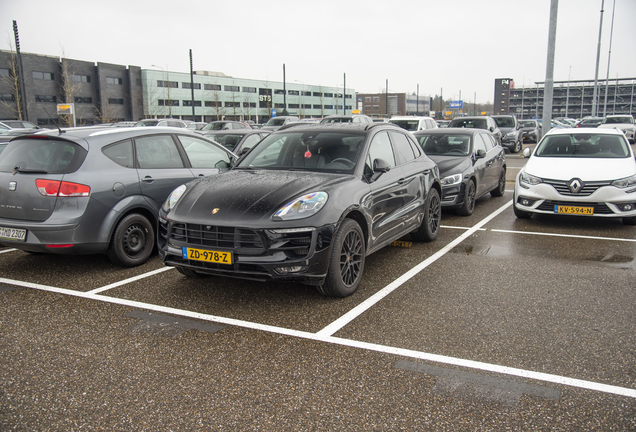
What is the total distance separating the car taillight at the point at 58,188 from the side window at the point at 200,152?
5.94 ft

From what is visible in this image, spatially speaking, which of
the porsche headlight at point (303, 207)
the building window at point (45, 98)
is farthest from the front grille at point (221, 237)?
the building window at point (45, 98)

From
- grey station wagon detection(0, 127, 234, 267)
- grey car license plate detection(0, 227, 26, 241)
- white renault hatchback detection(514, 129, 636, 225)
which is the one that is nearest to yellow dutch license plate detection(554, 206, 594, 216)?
white renault hatchback detection(514, 129, 636, 225)

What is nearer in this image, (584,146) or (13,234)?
(13,234)

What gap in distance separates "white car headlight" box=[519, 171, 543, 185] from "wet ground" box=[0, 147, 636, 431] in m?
2.30

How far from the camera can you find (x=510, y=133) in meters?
24.3

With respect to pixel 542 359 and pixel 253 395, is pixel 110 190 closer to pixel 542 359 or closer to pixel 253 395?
pixel 253 395

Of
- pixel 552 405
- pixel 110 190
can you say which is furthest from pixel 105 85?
pixel 552 405

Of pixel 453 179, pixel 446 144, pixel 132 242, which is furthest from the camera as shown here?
pixel 446 144

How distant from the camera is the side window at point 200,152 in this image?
6797 mm

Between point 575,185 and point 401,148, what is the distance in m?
3.20

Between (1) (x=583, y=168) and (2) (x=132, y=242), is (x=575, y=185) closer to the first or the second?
(1) (x=583, y=168)

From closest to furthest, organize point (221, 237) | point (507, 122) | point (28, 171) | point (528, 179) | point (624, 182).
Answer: point (221, 237) → point (28, 171) → point (624, 182) → point (528, 179) → point (507, 122)

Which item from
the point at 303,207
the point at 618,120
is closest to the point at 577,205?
the point at 303,207

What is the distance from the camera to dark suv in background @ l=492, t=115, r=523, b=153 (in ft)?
79.6
